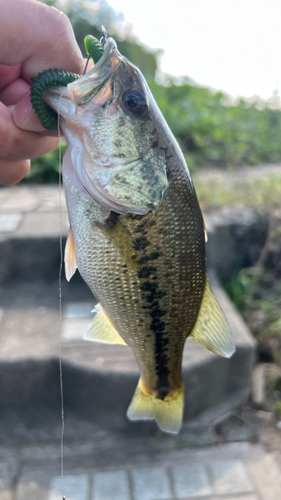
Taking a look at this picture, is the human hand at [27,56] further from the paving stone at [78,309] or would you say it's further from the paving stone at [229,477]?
the paving stone at [229,477]

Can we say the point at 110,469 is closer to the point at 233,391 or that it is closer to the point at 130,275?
the point at 233,391

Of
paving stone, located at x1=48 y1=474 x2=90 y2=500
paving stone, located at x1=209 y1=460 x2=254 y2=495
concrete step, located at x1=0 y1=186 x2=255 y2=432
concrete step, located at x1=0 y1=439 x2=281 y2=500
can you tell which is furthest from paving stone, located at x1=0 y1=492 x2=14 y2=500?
paving stone, located at x1=209 y1=460 x2=254 y2=495

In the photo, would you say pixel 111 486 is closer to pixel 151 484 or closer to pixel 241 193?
pixel 151 484

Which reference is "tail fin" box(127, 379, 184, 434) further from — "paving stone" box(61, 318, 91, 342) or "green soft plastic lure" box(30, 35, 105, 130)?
"paving stone" box(61, 318, 91, 342)

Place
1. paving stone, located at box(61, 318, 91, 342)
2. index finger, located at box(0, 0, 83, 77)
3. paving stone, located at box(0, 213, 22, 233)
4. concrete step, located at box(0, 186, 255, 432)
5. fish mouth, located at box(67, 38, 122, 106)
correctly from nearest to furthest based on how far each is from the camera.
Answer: fish mouth, located at box(67, 38, 122, 106) → index finger, located at box(0, 0, 83, 77) → concrete step, located at box(0, 186, 255, 432) → paving stone, located at box(61, 318, 91, 342) → paving stone, located at box(0, 213, 22, 233)

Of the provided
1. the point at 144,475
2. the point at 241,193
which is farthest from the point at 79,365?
the point at 241,193

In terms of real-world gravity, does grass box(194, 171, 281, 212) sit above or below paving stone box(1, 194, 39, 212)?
above

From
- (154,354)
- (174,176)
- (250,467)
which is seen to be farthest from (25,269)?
(174,176)
